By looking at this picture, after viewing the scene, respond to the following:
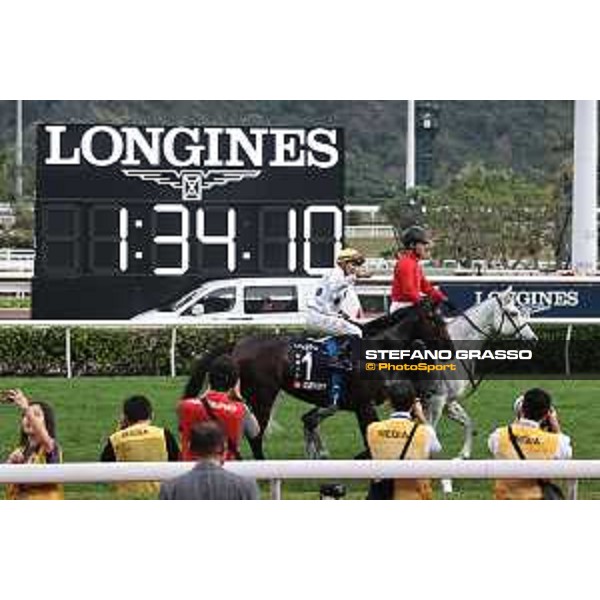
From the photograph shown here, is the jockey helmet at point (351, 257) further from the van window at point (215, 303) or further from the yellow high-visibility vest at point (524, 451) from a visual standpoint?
the yellow high-visibility vest at point (524, 451)

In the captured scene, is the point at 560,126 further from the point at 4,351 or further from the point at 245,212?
the point at 4,351

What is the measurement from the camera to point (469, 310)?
397 inches

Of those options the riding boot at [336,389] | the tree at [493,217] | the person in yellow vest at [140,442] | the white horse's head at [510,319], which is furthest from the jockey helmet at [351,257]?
the person in yellow vest at [140,442]

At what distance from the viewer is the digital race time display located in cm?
990

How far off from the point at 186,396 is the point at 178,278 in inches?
24.5

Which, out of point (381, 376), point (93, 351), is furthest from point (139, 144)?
point (381, 376)

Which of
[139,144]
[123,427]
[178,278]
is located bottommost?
[123,427]

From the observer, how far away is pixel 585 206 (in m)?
10.7

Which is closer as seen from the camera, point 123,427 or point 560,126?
point 123,427

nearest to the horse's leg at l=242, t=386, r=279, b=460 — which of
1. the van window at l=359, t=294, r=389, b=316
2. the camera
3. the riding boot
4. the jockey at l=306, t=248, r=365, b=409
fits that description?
the riding boot

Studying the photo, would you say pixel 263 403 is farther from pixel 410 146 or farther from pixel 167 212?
pixel 410 146

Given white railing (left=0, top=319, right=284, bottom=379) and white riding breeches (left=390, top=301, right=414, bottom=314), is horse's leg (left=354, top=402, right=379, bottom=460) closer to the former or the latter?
white riding breeches (left=390, top=301, right=414, bottom=314)

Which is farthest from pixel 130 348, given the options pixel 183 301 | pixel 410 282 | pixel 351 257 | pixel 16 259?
pixel 410 282

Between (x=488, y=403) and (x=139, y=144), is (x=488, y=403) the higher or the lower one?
the lower one
